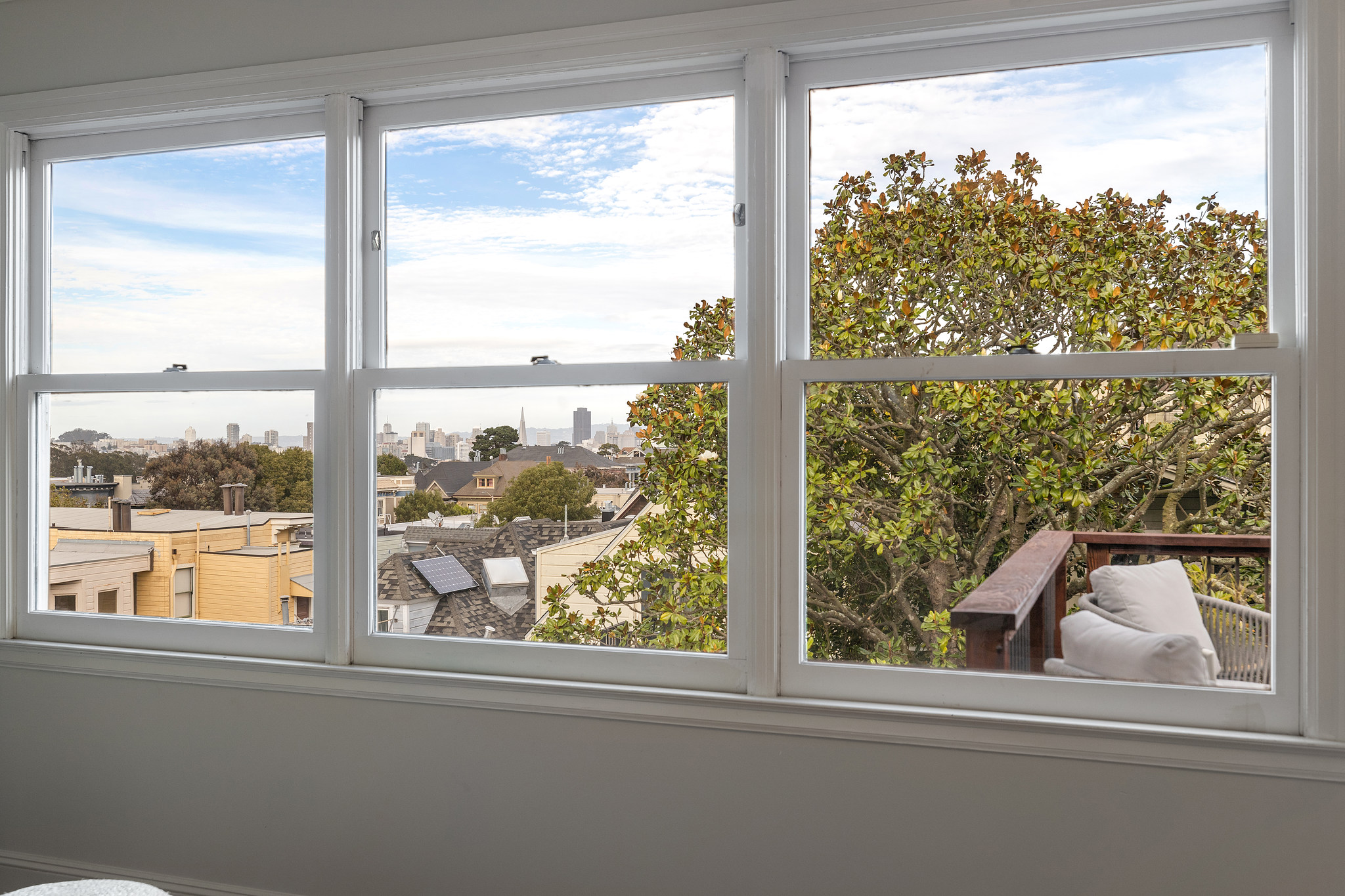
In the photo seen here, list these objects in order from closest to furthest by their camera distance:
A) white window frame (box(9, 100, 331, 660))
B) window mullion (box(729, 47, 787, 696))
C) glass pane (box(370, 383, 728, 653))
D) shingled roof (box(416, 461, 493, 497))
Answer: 1. window mullion (box(729, 47, 787, 696))
2. glass pane (box(370, 383, 728, 653))
3. shingled roof (box(416, 461, 493, 497))
4. white window frame (box(9, 100, 331, 660))

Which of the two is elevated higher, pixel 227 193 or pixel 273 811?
pixel 227 193

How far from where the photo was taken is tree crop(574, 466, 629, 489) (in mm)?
1970

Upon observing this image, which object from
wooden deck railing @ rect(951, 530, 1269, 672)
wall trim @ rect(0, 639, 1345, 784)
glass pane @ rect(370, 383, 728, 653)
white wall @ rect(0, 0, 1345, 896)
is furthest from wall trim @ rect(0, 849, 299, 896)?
wooden deck railing @ rect(951, 530, 1269, 672)

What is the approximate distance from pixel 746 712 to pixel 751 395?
0.70m

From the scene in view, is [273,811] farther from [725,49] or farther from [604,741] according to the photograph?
[725,49]

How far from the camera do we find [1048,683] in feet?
5.62

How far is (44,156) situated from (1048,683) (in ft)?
9.70

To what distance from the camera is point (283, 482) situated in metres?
2.19

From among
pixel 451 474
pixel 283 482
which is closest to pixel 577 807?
pixel 451 474

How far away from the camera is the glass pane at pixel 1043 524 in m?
1.67

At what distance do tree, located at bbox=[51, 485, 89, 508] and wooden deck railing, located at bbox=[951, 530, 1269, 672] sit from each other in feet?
7.82

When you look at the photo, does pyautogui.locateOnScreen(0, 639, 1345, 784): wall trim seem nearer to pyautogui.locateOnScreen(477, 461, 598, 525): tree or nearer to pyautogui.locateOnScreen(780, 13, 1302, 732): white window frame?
pyautogui.locateOnScreen(780, 13, 1302, 732): white window frame

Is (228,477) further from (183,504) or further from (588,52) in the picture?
(588,52)

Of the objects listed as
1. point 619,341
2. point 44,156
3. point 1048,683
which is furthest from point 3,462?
point 1048,683
